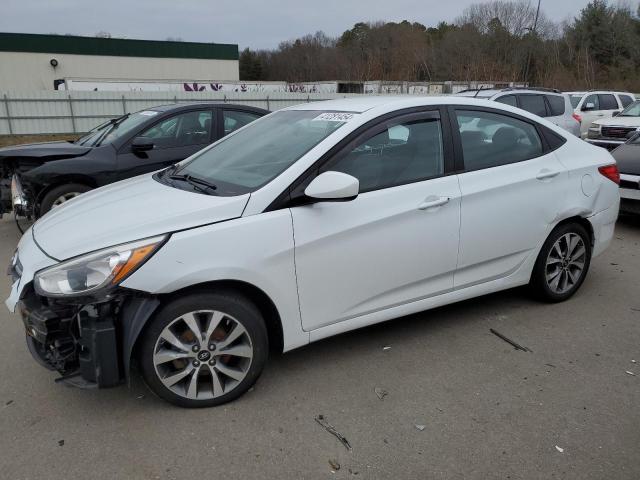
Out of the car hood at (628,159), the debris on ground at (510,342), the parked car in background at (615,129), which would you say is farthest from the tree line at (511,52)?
the debris on ground at (510,342)

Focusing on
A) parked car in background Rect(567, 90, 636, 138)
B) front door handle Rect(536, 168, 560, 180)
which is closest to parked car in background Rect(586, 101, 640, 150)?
parked car in background Rect(567, 90, 636, 138)

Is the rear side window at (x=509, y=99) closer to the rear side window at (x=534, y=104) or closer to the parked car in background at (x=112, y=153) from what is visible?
the rear side window at (x=534, y=104)

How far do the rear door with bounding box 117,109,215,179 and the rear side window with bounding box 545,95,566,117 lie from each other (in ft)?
23.8

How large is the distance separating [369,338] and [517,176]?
158 centimetres

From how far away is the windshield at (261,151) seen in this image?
10.6 ft

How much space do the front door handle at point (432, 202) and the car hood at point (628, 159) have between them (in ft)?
15.2

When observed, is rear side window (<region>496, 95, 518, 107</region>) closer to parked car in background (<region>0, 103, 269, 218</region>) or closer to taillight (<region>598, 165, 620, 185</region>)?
parked car in background (<region>0, 103, 269, 218</region>)

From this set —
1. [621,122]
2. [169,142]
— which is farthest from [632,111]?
[169,142]

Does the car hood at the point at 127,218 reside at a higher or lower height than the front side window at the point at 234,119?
lower

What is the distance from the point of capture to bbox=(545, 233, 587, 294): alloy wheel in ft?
14.0

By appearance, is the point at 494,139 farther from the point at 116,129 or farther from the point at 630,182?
the point at 116,129

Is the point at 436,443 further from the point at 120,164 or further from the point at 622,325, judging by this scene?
the point at 120,164

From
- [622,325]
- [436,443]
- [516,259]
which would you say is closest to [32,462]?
[436,443]

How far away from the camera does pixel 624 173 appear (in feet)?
22.9
